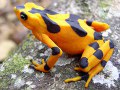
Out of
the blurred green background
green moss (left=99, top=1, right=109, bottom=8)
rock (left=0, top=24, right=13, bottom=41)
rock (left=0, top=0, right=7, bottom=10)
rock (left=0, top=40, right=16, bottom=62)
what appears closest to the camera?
green moss (left=99, top=1, right=109, bottom=8)

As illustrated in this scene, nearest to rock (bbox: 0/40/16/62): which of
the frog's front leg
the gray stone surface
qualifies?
the gray stone surface

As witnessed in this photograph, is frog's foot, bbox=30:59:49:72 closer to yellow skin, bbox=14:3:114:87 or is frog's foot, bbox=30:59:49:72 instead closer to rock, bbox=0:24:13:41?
yellow skin, bbox=14:3:114:87

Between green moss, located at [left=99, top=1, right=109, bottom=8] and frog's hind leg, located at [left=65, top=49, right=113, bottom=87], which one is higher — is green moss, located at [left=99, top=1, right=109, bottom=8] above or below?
above

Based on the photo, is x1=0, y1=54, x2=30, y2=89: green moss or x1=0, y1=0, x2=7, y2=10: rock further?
x1=0, y1=0, x2=7, y2=10: rock

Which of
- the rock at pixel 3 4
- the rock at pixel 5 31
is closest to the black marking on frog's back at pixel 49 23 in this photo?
the rock at pixel 5 31

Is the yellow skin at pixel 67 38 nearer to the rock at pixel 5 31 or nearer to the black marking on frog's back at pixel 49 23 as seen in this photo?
the black marking on frog's back at pixel 49 23

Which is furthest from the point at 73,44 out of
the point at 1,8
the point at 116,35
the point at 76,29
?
the point at 1,8

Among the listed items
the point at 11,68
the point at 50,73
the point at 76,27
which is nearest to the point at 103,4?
the point at 76,27
